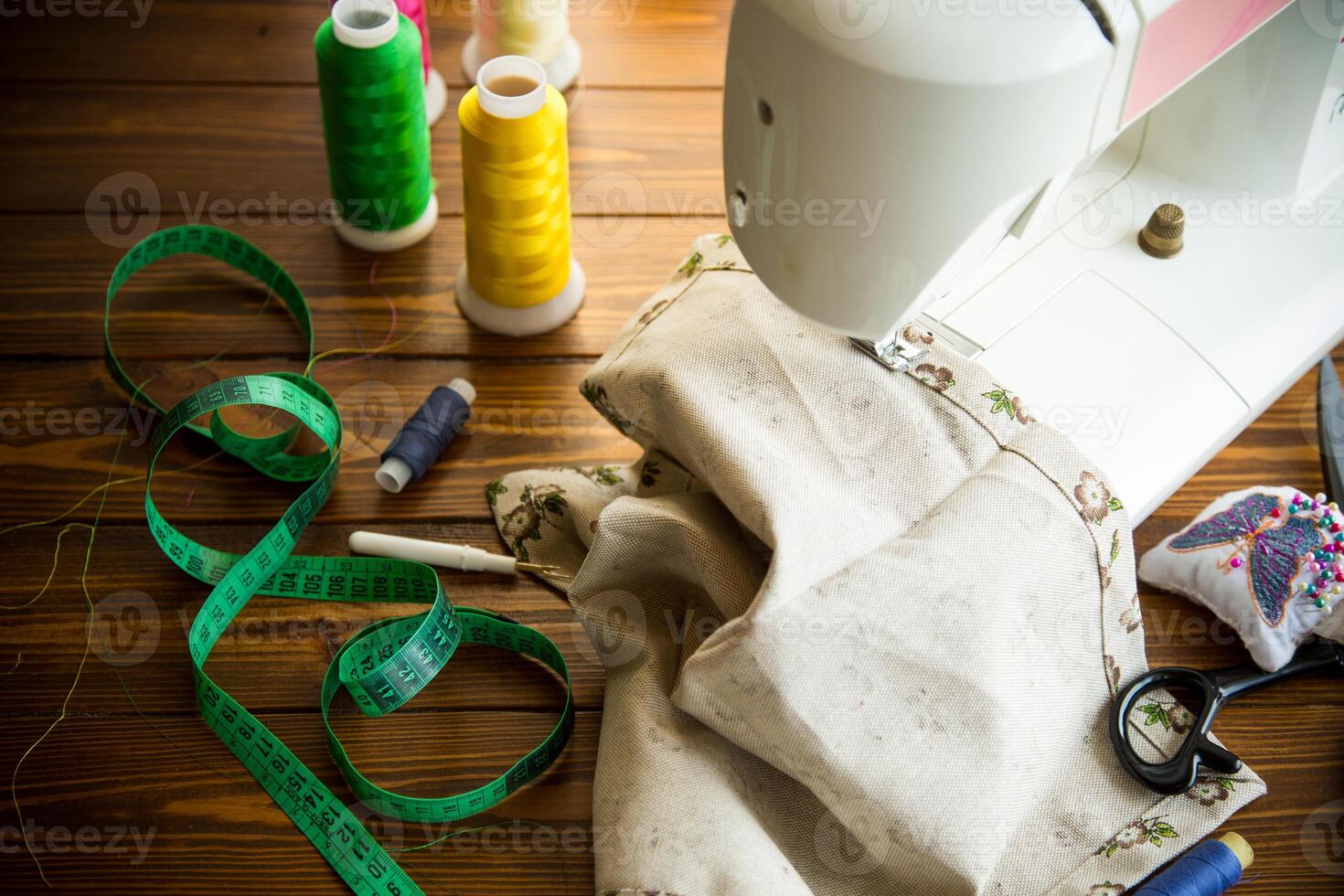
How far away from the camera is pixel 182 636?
1209 millimetres

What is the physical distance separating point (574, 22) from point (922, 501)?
1.03 meters

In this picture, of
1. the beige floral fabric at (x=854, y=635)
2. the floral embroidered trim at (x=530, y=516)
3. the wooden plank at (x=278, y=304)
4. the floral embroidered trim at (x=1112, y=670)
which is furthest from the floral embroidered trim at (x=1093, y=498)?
the wooden plank at (x=278, y=304)

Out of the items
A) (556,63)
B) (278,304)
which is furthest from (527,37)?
(278,304)

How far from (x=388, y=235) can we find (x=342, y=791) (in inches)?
26.6

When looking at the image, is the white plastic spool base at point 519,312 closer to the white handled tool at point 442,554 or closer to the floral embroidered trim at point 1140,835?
the white handled tool at point 442,554

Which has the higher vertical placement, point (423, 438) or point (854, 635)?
point (854, 635)

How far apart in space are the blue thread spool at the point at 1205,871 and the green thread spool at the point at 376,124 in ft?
3.45

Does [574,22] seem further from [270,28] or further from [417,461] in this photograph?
[417,461]

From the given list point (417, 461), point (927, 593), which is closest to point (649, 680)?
point (927, 593)

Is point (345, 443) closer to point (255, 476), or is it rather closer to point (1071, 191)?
point (255, 476)

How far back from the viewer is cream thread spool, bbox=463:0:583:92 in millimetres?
1605

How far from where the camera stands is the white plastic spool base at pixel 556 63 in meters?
1.66

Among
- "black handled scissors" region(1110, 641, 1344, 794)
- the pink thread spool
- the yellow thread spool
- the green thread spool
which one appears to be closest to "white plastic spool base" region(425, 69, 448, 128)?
the pink thread spool

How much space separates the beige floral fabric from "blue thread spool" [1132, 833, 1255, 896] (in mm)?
17
